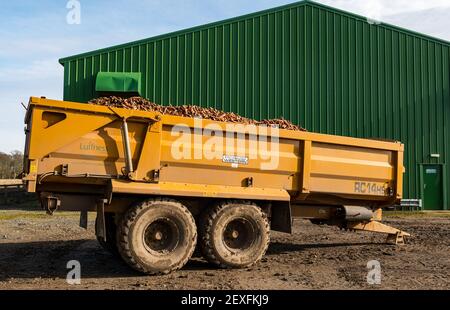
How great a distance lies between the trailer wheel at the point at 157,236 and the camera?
267 inches

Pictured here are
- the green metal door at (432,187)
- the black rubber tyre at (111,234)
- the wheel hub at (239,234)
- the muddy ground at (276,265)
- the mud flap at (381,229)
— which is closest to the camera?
the muddy ground at (276,265)

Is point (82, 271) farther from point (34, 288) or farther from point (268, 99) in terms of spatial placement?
point (268, 99)

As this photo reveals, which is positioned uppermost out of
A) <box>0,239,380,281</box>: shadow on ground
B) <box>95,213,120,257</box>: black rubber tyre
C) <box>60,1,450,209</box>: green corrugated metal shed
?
<box>60,1,450,209</box>: green corrugated metal shed

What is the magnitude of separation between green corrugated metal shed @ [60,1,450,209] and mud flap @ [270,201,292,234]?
523 inches

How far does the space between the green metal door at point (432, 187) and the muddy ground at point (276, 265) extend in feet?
31.6

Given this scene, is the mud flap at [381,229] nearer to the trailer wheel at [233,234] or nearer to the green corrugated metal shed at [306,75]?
the trailer wheel at [233,234]

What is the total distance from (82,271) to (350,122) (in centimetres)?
1627

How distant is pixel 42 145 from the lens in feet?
22.0

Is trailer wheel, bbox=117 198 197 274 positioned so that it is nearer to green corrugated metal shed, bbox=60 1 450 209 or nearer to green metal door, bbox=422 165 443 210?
green corrugated metal shed, bbox=60 1 450 209

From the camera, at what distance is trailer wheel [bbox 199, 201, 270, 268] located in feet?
23.9

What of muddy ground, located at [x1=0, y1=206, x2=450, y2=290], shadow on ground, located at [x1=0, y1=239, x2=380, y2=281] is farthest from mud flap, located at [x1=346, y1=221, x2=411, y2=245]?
shadow on ground, located at [x1=0, y1=239, x2=380, y2=281]

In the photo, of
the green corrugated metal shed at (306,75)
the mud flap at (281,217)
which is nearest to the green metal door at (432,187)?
the green corrugated metal shed at (306,75)

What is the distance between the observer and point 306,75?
2152 centimetres
